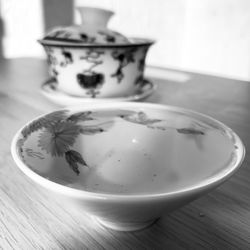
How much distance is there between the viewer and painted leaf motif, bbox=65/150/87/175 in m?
0.25

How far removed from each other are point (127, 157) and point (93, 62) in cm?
22

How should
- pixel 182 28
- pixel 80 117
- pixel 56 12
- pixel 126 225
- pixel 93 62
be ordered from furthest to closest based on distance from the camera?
pixel 56 12 → pixel 182 28 → pixel 93 62 → pixel 80 117 → pixel 126 225

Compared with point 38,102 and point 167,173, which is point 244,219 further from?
point 38,102

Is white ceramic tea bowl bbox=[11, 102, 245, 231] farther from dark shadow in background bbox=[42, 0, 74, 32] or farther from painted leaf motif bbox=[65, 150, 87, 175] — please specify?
dark shadow in background bbox=[42, 0, 74, 32]

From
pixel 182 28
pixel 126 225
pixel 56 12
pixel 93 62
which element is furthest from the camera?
pixel 56 12

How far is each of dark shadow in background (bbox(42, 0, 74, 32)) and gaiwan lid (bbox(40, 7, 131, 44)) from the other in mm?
1692

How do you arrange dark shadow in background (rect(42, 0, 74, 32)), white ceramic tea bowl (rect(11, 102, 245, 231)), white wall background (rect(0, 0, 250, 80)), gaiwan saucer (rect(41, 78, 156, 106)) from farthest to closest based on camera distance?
dark shadow in background (rect(42, 0, 74, 32)) < white wall background (rect(0, 0, 250, 80)) < gaiwan saucer (rect(41, 78, 156, 106)) < white ceramic tea bowl (rect(11, 102, 245, 231))

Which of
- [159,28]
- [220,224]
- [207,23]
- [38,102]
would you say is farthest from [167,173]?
[159,28]

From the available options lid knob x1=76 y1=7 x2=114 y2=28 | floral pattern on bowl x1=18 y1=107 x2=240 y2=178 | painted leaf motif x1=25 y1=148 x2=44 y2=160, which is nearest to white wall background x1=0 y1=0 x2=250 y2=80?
lid knob x1=76 y1=7 x2=114 y2=28

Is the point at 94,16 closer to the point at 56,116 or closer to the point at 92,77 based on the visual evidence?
the point at 92,77

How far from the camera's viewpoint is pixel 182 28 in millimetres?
1703

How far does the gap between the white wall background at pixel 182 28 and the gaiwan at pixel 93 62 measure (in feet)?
3.25

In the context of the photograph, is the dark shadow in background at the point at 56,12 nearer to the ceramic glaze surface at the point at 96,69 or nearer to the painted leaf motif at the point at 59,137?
the ceramic glaze surface at the point at 96,69

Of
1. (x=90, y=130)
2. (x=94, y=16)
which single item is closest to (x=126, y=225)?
(x=90, y=130)
